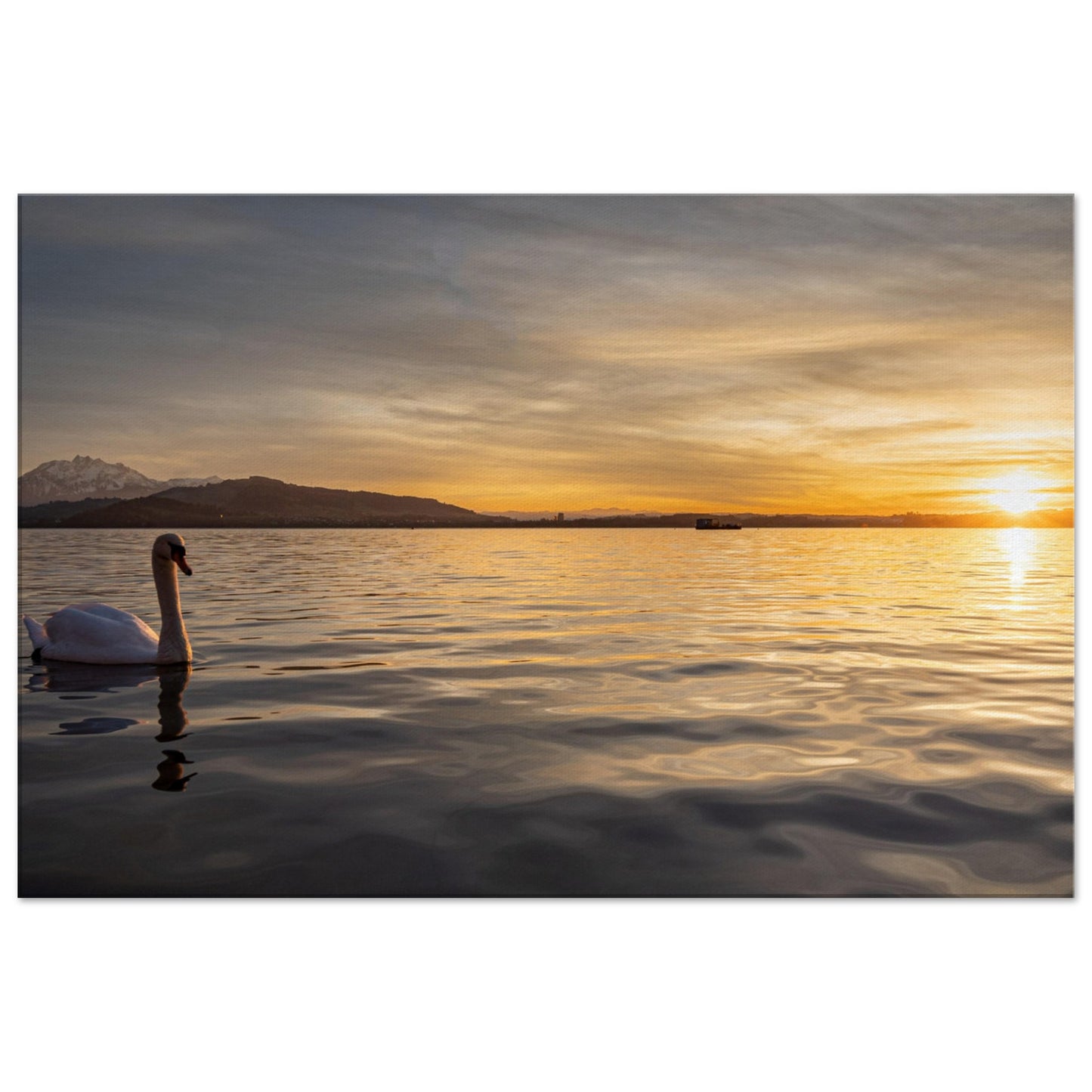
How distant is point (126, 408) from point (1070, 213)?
8181mm

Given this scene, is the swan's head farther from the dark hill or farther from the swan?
the dark hill

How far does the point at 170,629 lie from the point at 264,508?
7.69 ft

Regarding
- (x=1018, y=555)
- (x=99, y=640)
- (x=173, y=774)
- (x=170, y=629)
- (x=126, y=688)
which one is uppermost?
(x=1018, y=555)

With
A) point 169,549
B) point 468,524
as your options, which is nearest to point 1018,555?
point 468,524

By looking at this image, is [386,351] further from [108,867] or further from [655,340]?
[108,867]

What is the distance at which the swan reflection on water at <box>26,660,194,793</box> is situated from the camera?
5598 millimetres

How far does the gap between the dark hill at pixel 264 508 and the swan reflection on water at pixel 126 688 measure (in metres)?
1.42

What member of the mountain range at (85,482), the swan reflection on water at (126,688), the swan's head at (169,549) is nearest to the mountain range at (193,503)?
the mountain range at (85,482)

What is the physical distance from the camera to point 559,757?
18.7 feet

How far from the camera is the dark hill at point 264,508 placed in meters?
9.37

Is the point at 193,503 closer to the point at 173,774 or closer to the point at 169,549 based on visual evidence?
the point at 169,549

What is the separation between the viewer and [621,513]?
11.1 meters

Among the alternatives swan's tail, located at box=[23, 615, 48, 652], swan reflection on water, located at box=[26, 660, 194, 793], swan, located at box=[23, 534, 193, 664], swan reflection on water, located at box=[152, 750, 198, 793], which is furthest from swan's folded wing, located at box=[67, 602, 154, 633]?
swan reflection on water, located at box=[152, 750, 198, 793]
